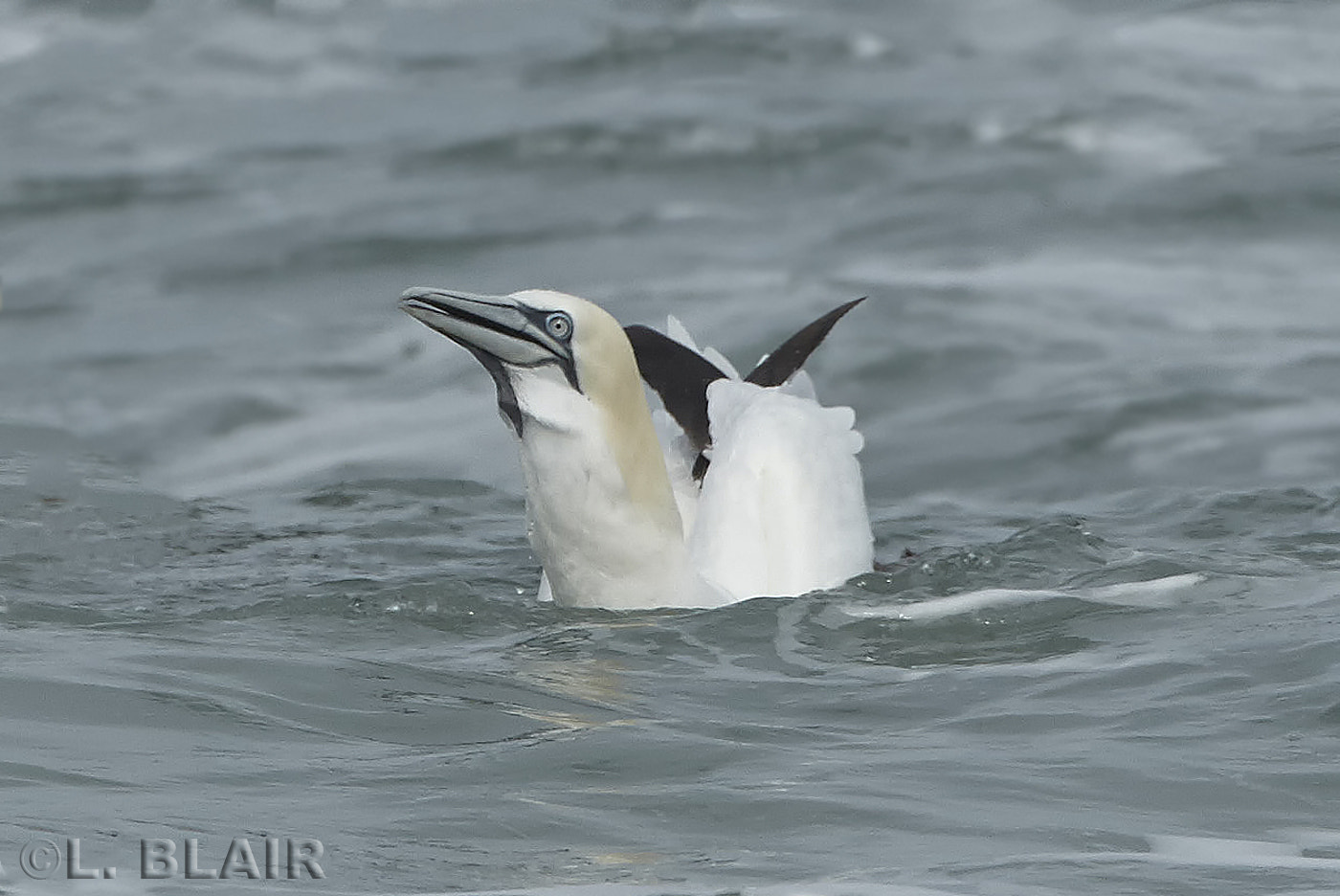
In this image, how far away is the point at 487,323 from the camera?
723 cm

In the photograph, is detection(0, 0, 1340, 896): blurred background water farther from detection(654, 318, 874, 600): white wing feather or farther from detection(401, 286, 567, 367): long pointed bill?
detection(401, 286, 567, 367): long pointed bill

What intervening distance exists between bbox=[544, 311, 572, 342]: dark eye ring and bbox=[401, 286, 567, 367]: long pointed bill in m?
0.02

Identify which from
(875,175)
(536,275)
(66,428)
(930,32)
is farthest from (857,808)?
(930,32)

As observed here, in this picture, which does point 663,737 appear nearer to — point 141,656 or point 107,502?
point 141,656

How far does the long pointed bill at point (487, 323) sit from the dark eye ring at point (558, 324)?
0.07ft

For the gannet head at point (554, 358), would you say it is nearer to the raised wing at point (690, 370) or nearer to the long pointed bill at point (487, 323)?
the long pointed bill at point (487, 323)

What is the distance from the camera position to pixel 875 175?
1684cm

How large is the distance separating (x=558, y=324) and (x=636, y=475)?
63cm

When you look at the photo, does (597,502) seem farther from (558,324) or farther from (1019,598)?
(1019,598)

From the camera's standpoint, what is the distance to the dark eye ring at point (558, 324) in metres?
7.35

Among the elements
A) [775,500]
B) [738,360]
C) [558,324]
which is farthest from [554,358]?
[738,360]

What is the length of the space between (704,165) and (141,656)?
35.4 feet

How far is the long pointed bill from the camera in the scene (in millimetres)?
7191

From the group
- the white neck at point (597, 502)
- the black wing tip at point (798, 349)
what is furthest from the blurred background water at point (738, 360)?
the black wing tip at point (798, 349)
